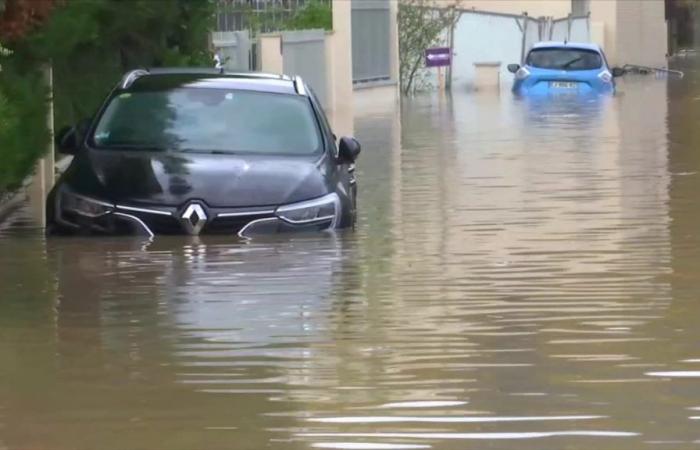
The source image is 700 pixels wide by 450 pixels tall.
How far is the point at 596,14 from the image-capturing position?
5184 centimetres

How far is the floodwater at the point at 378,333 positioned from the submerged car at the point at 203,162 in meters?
0.19

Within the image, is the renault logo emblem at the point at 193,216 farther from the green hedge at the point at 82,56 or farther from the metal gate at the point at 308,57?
the metal gate at the point at 308,57

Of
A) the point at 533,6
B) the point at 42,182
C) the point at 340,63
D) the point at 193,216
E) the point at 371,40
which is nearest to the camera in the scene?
the point at 193,216

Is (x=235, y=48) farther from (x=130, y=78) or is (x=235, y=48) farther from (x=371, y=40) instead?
(x=130, y=78)

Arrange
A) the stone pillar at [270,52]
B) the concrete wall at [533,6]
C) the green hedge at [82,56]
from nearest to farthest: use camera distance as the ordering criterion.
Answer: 1. the green hedge at [82,56]
2. the stone pillar at [270,52]
3. the concrete wall at [533,6]

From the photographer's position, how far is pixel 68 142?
1198cm

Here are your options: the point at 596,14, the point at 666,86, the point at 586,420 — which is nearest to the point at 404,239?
the point at 586,420

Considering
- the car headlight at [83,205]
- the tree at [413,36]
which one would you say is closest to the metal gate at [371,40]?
the tree at [413,36]

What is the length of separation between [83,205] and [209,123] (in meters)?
1.26

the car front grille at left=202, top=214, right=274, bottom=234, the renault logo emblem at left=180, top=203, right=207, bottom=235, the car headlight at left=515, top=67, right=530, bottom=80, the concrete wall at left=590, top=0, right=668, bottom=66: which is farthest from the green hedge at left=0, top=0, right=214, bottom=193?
the concrete wall at left=590, top=0, right=668, bottom=66

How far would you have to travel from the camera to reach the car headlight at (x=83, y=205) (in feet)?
37.3

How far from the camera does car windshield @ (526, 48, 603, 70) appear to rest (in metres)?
33.9

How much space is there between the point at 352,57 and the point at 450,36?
31.7 ft

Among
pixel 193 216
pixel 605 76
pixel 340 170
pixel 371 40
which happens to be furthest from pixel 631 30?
pixel 193 216
